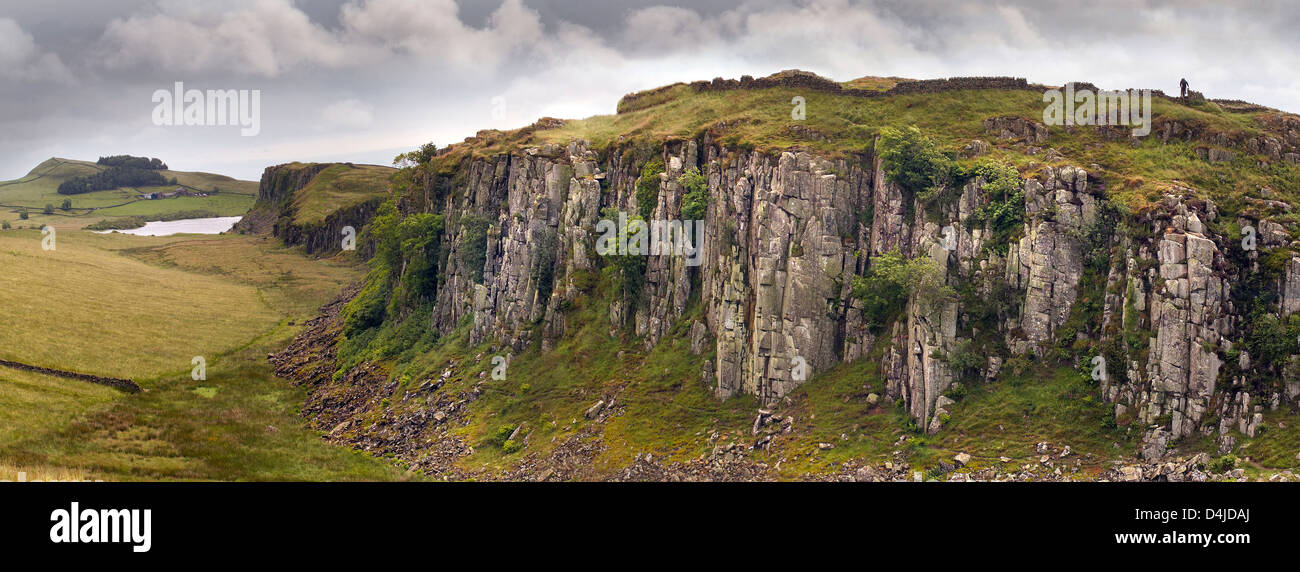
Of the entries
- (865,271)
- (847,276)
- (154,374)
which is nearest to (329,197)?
(154,374)

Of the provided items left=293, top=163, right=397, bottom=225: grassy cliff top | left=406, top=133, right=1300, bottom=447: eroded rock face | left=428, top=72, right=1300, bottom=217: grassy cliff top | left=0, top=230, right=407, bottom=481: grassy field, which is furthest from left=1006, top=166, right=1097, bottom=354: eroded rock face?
left=293, top=163, right=397, bottom=225: grassy cliff top

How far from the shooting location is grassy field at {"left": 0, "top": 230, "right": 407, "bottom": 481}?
47281 millimetres

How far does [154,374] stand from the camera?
6856cm

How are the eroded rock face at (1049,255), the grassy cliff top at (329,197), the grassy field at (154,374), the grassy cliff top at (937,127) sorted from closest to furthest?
1. the eroded rock face at (1049,255)
2. the grassy cliff top at (937,127)
3. the grassy field at (154,374)
4. the grassy cliff top at (329,197)

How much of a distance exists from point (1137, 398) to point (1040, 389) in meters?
4.67

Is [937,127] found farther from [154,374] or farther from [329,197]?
[329,197]

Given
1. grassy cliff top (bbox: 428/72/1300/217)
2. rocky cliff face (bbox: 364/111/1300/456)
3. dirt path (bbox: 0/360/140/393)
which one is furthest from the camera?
dirt path (bbox: 0/360/140/393)

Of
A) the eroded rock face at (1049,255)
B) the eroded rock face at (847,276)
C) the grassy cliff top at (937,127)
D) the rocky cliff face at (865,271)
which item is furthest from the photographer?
the grassy cliff top at (937,127)

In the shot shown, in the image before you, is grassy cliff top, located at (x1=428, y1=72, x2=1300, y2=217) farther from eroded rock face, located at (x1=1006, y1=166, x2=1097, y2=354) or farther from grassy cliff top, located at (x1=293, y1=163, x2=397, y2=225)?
grassy cliff top, located at (x1=293, y1=163, x2=397, y2=225)

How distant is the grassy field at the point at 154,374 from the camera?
1861 inches

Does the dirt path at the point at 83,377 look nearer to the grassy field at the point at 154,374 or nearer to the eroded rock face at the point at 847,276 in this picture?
the grassy field at the point at 154,374

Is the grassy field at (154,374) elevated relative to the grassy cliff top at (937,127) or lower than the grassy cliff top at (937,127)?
lower

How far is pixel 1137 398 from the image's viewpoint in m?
39.2

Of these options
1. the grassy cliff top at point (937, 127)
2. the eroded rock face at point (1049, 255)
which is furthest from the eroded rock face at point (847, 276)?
the grassy cliff top at point (937, 127)
